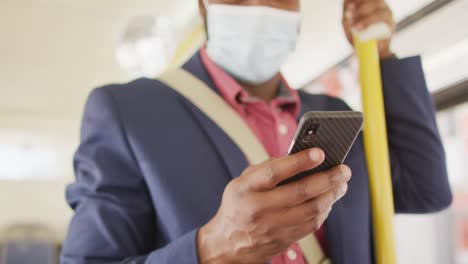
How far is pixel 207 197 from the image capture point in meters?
0.79

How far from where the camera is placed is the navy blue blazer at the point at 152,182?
0.75 meters

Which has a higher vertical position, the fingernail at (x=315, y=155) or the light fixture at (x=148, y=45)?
the light fixture at (x=148, y=45)

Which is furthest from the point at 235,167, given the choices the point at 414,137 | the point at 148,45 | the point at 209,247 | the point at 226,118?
the point at 148,45

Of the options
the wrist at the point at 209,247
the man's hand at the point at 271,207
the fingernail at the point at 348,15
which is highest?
the fingernail at the point at 348,15

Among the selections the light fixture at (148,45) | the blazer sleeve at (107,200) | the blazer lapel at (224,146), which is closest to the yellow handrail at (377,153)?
the blazer lapel at (224,146)

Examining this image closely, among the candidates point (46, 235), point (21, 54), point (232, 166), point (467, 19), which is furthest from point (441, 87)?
point (46, 235)

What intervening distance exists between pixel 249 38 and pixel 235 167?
1.11ft

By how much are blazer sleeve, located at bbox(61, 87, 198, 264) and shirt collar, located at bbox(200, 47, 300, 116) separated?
231 mm

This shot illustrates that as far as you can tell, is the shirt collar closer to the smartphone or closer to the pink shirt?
the pink shirt

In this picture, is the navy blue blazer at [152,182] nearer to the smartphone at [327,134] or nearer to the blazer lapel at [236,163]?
the blazer lapel at [236,163]

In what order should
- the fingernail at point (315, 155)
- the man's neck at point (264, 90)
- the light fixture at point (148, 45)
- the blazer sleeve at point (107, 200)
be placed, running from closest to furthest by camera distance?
the fingernail at point (315, 155) → the blazer sleeve at point (107, 200) → the man's neck at point (264, 90) → the light fixture at point (148, 45)

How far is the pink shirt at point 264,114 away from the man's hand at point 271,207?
0.31 meters

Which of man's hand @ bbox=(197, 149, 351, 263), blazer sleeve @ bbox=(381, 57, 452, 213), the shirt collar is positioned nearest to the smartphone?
man's hand @ bbox=(197, 149, 351, 263)

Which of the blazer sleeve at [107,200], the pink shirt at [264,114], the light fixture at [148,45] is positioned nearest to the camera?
the blazer sleeve at [107,200]
